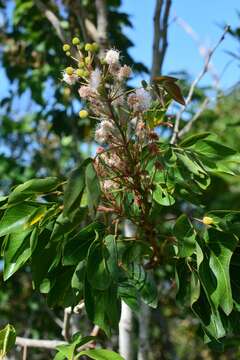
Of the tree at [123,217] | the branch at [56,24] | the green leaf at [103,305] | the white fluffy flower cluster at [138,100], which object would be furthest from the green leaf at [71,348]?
the branch at [56,24]

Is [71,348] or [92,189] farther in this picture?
[71,348]

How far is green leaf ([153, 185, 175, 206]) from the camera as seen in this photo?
47.3 inches

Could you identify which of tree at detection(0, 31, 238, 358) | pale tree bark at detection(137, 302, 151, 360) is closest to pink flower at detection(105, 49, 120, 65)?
tree at detection(0, 31, 238, 358)

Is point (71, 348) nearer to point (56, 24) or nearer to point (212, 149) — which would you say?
point (212, 149)

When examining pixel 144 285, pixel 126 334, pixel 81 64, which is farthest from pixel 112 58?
pixel 126 334

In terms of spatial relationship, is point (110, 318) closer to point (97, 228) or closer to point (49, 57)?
point (97, 228)

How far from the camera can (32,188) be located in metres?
1.15

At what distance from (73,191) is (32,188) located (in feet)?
0.68

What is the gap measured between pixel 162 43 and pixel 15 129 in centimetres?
163

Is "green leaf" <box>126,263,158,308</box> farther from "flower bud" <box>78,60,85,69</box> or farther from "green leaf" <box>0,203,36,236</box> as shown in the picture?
"flower bud" <box>78,60,85,69</box>

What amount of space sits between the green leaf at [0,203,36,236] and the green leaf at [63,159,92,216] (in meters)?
0.22

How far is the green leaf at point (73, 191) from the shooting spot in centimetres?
95

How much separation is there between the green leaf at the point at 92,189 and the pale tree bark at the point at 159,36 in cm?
112

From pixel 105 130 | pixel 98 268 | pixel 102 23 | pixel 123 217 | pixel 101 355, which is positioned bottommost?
pixel 101 355
